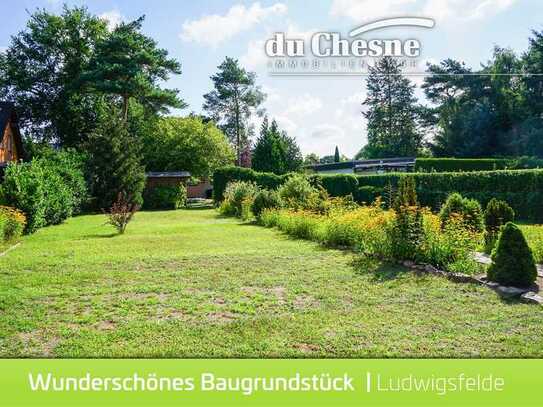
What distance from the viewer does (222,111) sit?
45.5 m

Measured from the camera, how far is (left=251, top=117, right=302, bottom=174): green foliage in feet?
113

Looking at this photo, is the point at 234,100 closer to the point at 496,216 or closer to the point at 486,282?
the point at 496,216

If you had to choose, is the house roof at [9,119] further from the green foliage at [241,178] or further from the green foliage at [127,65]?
the green foliage at [241,178]

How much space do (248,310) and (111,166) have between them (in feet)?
80.8

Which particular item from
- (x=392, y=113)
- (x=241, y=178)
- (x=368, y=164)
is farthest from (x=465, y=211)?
(x=392, y=113)

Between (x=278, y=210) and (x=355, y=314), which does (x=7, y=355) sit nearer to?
(x=355, y=314)

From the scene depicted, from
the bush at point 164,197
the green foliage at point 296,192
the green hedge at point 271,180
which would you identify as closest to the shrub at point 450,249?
the green foliage at point 296,192

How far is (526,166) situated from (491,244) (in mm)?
23966

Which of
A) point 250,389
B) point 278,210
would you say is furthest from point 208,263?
point 278,210

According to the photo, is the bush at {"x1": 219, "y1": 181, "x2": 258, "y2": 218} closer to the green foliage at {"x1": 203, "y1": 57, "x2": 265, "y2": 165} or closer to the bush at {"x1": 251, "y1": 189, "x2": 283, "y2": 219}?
the bush at {"x1": 251, "y1": 189, "x2": 283, "y2": 219}

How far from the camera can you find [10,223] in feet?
42.8

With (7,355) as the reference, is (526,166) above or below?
above

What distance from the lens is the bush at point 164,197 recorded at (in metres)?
31.6

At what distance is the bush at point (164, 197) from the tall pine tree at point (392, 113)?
26.9 meters
